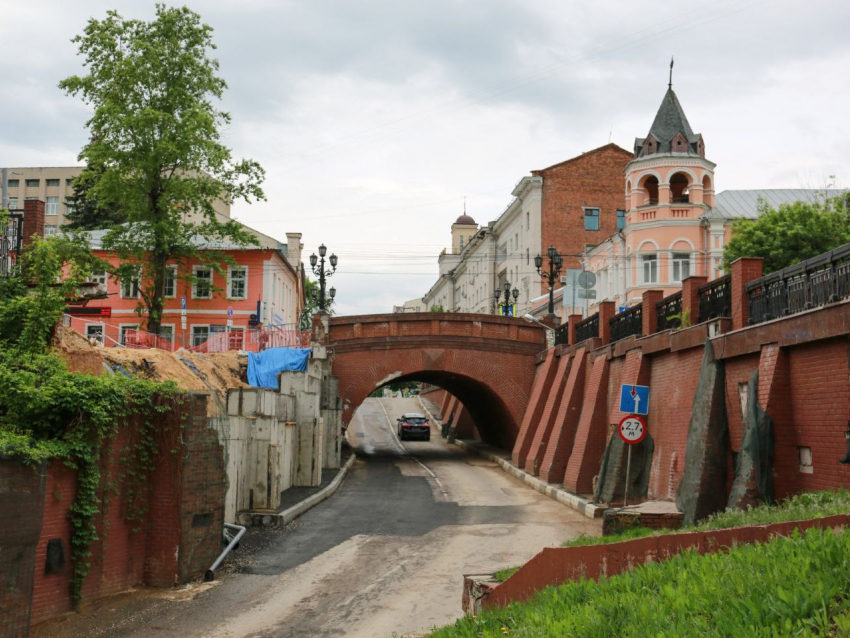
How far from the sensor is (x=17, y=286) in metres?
15.0

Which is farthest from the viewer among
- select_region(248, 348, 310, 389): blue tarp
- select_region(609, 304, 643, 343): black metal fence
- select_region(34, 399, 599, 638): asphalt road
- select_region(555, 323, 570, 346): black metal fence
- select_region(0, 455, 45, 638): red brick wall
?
select_region(555, 323, 570, 346): black metal fence

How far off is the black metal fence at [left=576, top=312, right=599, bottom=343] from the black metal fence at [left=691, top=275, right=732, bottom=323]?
8947 mm

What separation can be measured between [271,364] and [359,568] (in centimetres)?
1505

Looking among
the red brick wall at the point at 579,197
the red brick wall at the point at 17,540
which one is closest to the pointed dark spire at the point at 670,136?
the red brick wall at the point at 579,197

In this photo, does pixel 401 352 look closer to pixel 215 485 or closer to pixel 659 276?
pixel 659 276

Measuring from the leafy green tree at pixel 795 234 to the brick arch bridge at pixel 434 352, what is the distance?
923cm

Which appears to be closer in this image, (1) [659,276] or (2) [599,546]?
(2) [599,546]

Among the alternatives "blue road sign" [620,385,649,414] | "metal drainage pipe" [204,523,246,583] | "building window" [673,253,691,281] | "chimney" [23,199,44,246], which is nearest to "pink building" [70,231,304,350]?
"building window" [673,253,691,281]

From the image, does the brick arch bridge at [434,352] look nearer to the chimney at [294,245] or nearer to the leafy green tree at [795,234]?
the leafy green tree at [795,234]

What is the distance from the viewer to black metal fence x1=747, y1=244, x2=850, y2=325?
1218 centimetres

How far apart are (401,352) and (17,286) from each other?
69.3ft

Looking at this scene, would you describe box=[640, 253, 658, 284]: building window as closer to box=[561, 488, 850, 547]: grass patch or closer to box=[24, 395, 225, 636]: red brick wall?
box=[24, 395, 225, 636]: red brick wall

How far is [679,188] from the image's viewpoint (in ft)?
148

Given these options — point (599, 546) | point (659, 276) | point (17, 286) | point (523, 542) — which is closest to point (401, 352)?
point (659, 276)
